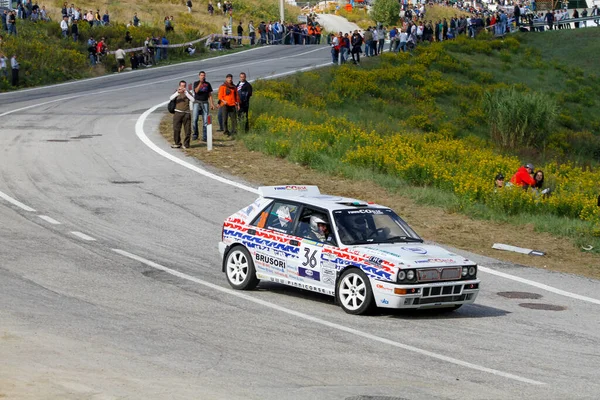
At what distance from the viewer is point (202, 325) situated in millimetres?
11664

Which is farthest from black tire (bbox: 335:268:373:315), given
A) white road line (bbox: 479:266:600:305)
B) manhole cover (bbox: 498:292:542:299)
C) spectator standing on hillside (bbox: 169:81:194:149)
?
spectator standing on hillside (bbox: 169:81:194:149)

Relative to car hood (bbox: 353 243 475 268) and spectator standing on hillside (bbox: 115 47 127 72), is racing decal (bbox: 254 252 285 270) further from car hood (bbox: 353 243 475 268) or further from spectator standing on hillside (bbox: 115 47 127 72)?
spectator standing on hillside (bbox: 115 47 127 72)

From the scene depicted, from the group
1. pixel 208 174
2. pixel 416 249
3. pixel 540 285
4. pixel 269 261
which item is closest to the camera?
pixel 416 249

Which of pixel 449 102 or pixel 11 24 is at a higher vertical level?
pixel 11 24

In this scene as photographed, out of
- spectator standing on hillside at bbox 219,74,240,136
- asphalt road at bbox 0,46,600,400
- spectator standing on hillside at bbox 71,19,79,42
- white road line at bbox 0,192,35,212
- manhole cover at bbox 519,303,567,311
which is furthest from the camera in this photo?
spectator standing on hillside at bbox 71,19,79,42

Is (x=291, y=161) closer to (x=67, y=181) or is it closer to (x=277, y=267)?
(x=67, y=181)

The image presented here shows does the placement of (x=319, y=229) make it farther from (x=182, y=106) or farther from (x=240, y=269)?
(x=182, y=106)

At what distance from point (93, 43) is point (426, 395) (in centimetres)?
4443

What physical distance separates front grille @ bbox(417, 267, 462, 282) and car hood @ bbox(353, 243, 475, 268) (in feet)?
0.18

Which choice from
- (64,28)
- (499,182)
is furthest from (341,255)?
(64,28)

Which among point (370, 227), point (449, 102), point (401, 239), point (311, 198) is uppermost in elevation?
point (311, 198)

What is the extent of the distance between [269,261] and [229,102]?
46.7 feet

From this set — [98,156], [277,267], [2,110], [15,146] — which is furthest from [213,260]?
[2,110]

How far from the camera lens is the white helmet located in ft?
43.6
